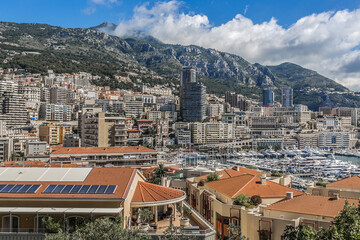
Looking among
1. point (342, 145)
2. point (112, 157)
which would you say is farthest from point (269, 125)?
point (112, 157)

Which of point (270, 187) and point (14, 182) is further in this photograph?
point (270, 187)

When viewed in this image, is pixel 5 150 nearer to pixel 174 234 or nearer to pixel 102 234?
pixel 102 234

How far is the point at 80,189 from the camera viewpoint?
69.6 feet

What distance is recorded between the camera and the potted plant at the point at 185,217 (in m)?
20.6

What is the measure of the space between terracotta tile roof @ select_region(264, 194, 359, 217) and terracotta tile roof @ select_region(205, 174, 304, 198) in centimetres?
377

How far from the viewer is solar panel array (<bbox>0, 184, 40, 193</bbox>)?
68.9 feet

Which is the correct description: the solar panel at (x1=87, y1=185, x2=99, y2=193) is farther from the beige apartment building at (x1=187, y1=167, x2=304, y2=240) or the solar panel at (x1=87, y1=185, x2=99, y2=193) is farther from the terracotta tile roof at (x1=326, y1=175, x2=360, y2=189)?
the terracotta tile roof at (x1=326, y1=175, x2=360, y2=189)

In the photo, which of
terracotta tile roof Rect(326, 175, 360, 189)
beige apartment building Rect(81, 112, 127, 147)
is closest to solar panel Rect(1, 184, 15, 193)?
terracotta tile roof Rect(326, 175, 360, 189)

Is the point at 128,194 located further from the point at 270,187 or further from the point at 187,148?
the point at 187,148

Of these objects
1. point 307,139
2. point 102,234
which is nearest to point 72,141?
point 102,234

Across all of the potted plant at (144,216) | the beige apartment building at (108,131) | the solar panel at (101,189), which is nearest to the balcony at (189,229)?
the potted plant at (144,216)

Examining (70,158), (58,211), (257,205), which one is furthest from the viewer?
(70,158)

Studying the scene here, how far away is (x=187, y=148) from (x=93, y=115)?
6426 centimetres

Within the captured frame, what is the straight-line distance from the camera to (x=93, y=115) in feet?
276
